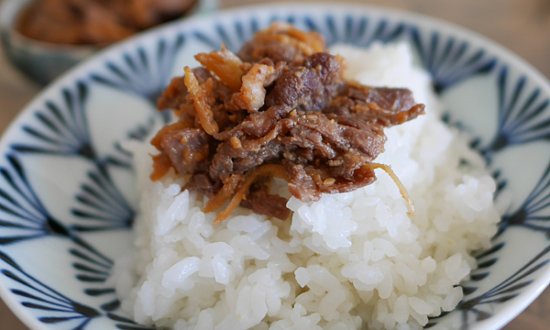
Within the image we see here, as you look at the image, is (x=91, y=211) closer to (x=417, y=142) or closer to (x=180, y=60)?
(x=180, y=60)

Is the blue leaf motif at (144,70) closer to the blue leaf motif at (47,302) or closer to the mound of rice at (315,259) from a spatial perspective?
the mound of rice at (315,259)

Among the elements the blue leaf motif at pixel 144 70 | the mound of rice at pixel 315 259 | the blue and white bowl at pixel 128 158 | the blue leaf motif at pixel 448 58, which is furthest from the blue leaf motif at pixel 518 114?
the blue leaf motif at pixel 144 70

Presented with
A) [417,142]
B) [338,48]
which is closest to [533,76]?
[417,142]

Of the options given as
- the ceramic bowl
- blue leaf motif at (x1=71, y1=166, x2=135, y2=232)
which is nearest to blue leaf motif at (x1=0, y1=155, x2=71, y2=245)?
blue leaf motif at (x1=71, y1=166, x2=135, y2=232)

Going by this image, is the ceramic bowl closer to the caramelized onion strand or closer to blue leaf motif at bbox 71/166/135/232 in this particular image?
blue leaf motif at bbox 71/166/135/232

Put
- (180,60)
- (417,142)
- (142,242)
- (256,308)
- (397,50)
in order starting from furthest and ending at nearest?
(180,60)
(397,50)
(417,142)
(142,242)
(256,308)

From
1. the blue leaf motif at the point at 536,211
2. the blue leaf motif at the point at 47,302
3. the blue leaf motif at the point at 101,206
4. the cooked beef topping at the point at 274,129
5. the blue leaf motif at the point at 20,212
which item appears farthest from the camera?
the blue leaf motif at the point at 101,206
